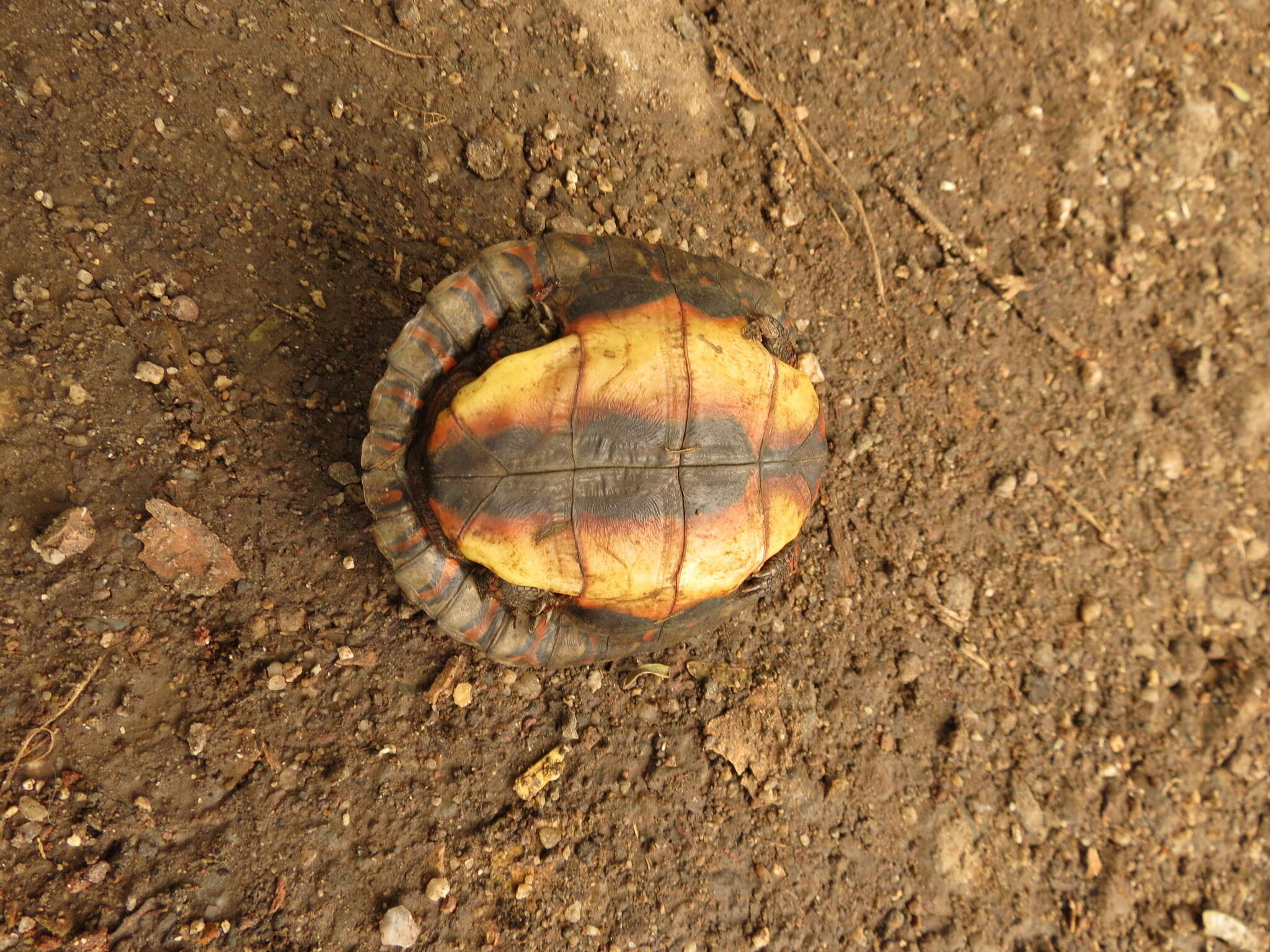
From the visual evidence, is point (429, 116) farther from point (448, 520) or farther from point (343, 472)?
point (448, 520)

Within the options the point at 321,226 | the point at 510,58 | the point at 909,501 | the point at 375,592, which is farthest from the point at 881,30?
the point at 375,592

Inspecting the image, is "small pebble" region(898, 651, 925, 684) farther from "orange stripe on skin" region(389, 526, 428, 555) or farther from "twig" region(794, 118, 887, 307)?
"orange stripe on skin" region(389, 526, 428, 555)

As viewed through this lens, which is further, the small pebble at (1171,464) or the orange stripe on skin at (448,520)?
the small pebble at (1171,464)

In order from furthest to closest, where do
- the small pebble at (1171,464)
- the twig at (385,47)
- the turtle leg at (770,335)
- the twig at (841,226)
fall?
the small pebble at (1171,464), the twig at (841,226), the twig at (385,47), the turtle leg at (770,335)

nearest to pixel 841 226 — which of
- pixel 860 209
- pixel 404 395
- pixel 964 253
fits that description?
pixel 860 209

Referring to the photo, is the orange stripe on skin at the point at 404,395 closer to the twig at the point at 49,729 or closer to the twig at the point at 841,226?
the twig at the point at 49,729

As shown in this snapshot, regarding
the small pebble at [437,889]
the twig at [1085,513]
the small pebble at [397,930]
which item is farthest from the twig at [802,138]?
the small pebble at [397,930]
